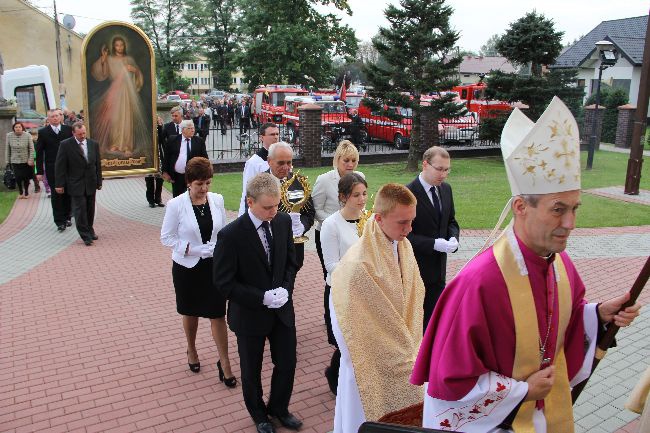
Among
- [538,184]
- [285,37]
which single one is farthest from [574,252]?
[285,37]

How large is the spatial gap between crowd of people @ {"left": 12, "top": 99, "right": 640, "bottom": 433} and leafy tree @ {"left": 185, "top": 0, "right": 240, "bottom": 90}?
6037 centimetres

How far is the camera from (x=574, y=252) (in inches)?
400

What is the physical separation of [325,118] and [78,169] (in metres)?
16.4

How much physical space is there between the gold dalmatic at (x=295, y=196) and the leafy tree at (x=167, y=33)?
199ft

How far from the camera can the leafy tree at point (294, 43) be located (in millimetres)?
42000

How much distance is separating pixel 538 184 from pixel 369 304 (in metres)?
1.33

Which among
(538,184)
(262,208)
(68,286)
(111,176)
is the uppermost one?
(538,184)

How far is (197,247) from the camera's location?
5293 millimetres

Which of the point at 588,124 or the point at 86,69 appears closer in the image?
the point at 86,69

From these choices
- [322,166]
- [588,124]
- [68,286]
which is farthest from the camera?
[588,124]

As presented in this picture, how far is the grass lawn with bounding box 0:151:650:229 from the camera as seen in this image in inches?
500

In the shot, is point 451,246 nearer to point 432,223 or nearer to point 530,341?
point 432,223

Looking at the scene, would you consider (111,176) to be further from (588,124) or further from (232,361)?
(588,124)

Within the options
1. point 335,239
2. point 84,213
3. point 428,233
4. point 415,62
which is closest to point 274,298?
point 335,239
